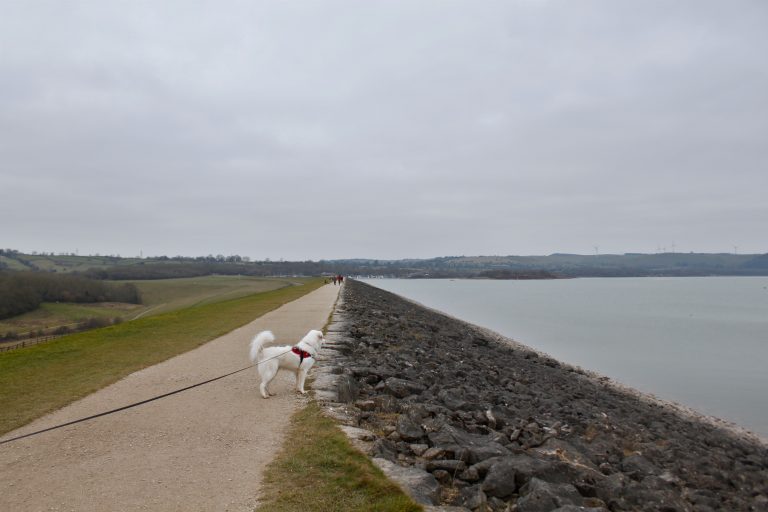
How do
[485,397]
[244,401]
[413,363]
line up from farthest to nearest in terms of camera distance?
[413,363], [485,397], [244,401]

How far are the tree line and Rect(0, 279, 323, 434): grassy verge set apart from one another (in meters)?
53.8

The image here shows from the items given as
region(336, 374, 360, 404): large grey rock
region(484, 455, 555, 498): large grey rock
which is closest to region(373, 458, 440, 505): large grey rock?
region(484, 455, 555, 498): large grey rock

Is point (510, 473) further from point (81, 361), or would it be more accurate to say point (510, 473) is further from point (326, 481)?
point (81, 361)

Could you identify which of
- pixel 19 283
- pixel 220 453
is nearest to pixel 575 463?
pixel 220 453

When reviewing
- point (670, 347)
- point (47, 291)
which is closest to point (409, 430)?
point (670, 347)

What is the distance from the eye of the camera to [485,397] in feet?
39.1

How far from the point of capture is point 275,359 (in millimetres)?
8906

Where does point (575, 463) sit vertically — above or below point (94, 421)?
below

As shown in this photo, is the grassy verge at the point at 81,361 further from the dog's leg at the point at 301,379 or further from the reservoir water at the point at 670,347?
the reservoir water at the point at 670,347

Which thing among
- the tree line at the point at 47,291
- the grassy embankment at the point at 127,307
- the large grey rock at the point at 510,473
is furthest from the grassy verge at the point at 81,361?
the tree line at the point at 47,291

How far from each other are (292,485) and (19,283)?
246 ft

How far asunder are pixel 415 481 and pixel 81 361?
10172 mm

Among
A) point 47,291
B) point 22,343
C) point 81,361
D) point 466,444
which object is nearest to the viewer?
point 466,444

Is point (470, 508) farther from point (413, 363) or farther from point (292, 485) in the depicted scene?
point (413, 363)
